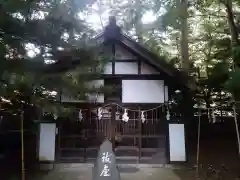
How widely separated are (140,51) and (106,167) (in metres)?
5.28

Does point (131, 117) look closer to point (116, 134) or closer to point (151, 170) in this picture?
point (116, 134)

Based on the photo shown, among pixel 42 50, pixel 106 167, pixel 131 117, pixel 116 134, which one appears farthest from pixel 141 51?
pixel 42 50

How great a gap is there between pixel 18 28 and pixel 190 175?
7251 millimetres

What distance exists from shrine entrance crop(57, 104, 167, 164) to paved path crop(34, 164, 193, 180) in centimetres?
41

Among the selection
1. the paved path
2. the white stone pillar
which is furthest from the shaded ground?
the white stone pillar

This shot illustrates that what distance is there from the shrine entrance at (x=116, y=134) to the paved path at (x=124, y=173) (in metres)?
0.41

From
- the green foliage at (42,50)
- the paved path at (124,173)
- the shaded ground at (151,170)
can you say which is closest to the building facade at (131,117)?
the paved path at (124,173)

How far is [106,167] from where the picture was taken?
7.78 meters

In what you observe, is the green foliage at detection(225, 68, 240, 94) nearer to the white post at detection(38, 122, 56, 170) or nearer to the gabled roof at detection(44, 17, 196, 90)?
the gabled roof at detection(44, 17, 196, 90)

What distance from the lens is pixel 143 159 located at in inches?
459

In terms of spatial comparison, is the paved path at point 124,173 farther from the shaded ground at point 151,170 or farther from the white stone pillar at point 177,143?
the white stone pillar at point 177,143

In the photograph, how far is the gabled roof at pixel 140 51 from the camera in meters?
11.6

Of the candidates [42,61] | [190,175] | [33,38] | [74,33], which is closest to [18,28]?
[33,38]

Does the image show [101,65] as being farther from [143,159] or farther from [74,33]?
[143,159]
